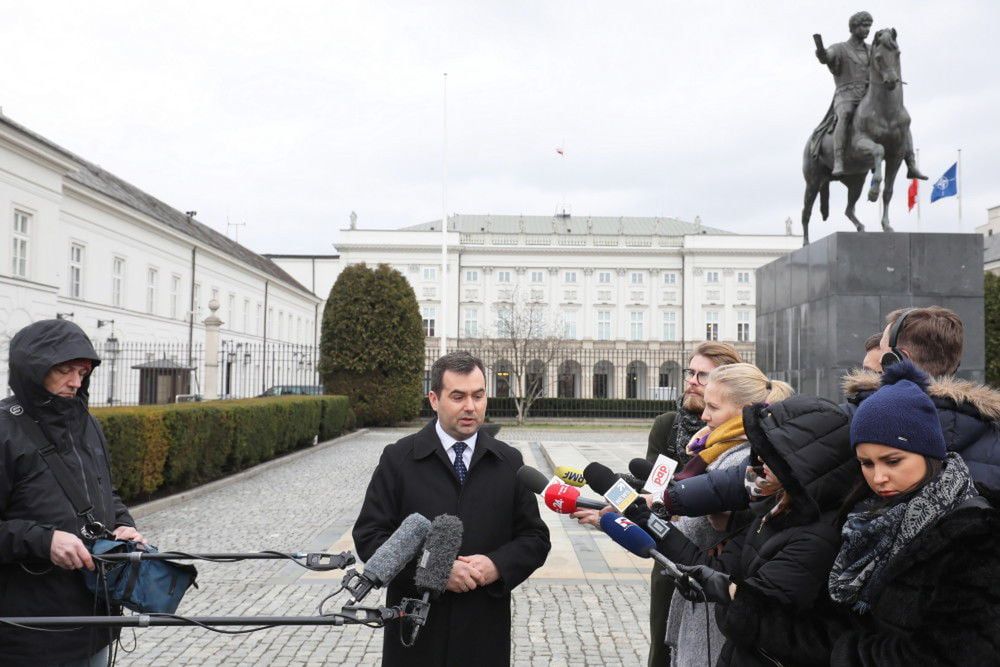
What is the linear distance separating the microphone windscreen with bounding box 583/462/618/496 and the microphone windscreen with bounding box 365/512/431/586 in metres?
→ 0.50

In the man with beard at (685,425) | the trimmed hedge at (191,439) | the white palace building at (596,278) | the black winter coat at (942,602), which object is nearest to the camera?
the black winter coat at (942,602)

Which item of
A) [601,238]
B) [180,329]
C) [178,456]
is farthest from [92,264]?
[601,238]

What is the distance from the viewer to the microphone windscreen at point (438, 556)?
2295 millimetres

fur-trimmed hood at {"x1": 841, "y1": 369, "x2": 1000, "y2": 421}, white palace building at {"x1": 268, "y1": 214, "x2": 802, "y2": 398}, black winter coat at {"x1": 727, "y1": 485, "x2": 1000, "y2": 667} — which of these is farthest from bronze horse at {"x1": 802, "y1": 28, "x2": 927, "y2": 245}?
white palace building at {"x1": 268, "y1": 214, "x2": 802, "y2": 398}

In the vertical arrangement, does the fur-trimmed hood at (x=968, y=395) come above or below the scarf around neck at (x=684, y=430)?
above

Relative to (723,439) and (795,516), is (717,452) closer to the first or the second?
(723,439)

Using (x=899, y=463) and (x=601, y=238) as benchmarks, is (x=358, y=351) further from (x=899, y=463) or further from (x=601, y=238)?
(x=601, y=238)

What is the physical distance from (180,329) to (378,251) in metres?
27.3

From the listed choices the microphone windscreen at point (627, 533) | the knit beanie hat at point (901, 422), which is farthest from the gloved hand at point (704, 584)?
the knit beanie hat at point (901, 422)

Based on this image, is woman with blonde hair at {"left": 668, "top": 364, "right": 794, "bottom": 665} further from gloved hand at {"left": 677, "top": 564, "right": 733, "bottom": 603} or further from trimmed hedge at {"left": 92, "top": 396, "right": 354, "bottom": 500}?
trimmed hedge at {"left": 92, "top": 396, "right": 354, "bottom": 500}

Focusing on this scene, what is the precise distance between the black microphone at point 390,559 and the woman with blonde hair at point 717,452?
962 mm

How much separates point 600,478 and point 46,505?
6.27 feet

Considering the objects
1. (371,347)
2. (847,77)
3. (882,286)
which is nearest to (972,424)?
(882,286)

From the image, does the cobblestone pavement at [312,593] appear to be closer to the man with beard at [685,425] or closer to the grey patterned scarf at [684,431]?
the man with beard at [685,425]
